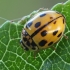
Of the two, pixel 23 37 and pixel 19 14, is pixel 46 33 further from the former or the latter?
pixel 19 14

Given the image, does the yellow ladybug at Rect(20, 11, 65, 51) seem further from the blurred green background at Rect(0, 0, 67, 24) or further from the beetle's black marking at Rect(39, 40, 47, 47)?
the blurred green background at Rect(0, 0, 67, 24)

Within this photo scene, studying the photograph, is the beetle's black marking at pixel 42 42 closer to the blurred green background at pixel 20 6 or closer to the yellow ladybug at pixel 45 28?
the yellow ladybug at pixel 45 28

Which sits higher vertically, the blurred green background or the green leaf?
the blurred green background

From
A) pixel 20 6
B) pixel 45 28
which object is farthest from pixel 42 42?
pixel 20 6

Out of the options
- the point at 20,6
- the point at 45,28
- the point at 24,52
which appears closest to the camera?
the point at 45,28

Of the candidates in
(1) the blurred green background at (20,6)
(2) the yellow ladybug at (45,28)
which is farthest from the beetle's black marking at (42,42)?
(1) the blurred green background at (20,6)

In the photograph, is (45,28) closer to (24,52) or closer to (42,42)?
(42,42)

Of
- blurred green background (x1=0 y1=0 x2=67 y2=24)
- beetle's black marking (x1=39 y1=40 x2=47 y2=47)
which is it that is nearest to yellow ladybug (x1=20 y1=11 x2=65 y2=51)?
beetle's black marking (x1=39 y1=40 x2=47 y2=47)
